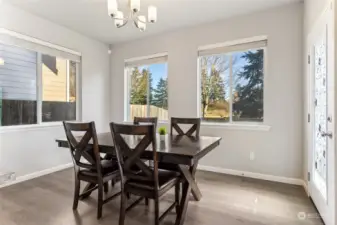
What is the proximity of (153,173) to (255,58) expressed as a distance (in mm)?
2640

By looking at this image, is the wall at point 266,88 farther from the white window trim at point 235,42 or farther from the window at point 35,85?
the window at point 35,85

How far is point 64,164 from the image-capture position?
3963mm

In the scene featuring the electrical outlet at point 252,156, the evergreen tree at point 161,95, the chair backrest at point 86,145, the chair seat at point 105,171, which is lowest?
the electrical outlet at point 252,156

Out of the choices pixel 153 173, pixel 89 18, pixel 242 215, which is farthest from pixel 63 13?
pixel 242 215

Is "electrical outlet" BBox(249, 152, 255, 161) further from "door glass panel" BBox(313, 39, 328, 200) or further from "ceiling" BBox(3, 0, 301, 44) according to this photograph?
"ceiling" BBox(3, 0, 301, 44)

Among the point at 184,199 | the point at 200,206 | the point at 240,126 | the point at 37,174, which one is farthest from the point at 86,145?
the point at 240,126

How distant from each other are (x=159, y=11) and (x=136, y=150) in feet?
7.87

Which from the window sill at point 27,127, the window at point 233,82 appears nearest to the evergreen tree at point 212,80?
the window at point 233,82

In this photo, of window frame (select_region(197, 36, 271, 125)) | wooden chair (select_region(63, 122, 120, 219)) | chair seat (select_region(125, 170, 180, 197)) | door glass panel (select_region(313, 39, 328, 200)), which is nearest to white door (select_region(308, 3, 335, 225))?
door glass panel (select_region(313, 39, 328, 200))

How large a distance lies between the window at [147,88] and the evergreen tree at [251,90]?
56.7 inches

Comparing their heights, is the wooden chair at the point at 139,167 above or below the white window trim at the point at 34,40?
below

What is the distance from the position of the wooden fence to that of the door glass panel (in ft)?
8.42

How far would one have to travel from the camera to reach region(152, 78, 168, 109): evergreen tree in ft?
14.2

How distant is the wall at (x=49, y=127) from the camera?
315 cm
